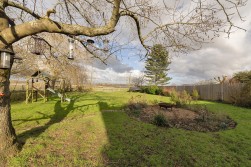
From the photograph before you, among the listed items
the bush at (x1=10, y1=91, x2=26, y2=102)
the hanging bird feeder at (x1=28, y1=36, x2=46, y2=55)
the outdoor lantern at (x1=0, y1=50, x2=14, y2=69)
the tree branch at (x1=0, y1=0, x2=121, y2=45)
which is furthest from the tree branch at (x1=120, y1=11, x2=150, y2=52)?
the bush at (x1=10, y1=91, x2=26, y2=102)

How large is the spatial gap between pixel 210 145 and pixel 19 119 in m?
7.66

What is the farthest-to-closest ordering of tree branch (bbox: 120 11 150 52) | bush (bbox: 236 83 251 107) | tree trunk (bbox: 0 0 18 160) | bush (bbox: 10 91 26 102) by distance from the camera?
bush (bbox: 10 91 26 102)
bush (bbox: 236 83 251 107)
tree branch (bbox: 120 11 150 52)
tree trunk (bbox: 0 0 18 160)

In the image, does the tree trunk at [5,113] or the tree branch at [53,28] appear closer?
the tree branch at [53,28]

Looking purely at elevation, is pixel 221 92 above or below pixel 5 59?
below

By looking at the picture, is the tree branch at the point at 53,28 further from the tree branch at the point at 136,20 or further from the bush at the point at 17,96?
the bush at the point at 17,96

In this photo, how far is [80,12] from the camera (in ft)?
17.1

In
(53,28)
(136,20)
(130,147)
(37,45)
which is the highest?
(136,20)

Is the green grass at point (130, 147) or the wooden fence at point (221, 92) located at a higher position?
the wooden fence at point (221, 92)

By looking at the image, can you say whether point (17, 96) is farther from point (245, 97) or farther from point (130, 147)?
point (245, 97)

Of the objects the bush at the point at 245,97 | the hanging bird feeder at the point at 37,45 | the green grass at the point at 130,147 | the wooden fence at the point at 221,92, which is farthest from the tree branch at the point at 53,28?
the wooden fence at the point at 221,92

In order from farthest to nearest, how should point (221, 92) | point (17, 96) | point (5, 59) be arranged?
point (221, 92), point (17, 96), point (5, 59)

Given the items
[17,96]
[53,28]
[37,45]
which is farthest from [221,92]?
[53,28]

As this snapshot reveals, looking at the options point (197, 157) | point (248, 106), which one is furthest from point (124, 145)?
point (248, 106)

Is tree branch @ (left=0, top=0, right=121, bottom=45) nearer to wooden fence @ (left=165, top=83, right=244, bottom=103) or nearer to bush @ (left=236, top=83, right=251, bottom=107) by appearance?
bush @ (left=236, top=83, right=251, bottom=107)
